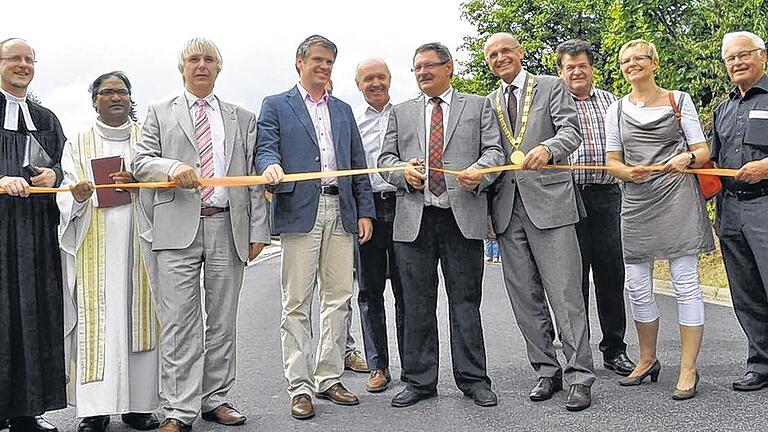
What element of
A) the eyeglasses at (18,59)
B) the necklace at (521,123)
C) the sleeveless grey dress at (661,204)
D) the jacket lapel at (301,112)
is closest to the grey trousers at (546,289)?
the necklace at (521,123)

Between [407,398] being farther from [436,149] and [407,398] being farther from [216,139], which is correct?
[216,139]

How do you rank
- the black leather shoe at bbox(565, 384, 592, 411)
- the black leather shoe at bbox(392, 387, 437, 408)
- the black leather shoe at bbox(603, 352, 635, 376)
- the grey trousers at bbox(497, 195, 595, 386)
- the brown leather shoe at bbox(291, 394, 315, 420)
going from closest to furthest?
the black leather shoe at bbox(565, 384, 592, 411), the brown leather shoe at bbox(291, 394, 315, 420), the grey trousers at bbox(497, 195, 595, 386), the black leather shoe at bbox(392, 387, 437, 408), the black leather shoe at bbox(603, 352, 635, 376)

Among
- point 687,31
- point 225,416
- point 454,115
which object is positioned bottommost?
point 225,416

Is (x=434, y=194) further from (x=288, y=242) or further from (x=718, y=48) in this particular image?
(x=718, y=48)

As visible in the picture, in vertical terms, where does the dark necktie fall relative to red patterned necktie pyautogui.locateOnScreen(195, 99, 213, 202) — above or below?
above

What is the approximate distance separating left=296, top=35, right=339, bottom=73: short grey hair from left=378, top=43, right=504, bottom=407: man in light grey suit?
1.93 feet

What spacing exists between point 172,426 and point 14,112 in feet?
7.34

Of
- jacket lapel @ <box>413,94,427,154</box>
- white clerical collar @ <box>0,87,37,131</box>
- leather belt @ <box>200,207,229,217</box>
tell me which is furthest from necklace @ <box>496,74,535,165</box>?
white clerical collar @ <box>0,87,37,131</box>

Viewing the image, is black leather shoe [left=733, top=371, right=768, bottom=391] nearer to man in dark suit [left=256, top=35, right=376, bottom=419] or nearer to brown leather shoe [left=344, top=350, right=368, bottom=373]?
man in dark suit [left=256, top=35, right=376, bottom=419]

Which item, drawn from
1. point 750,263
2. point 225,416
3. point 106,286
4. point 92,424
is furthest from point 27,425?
point 750,263

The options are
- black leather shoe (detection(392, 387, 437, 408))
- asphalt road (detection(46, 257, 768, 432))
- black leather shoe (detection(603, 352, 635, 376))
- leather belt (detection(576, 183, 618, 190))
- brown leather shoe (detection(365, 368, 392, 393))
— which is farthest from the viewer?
leather belt (detection(576, 183, 618, 190))

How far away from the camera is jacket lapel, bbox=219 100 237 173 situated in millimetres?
5668

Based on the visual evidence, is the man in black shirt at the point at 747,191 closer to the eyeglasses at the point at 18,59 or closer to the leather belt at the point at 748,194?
the leather belt at the point at 748,194

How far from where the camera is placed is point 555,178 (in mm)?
5824
